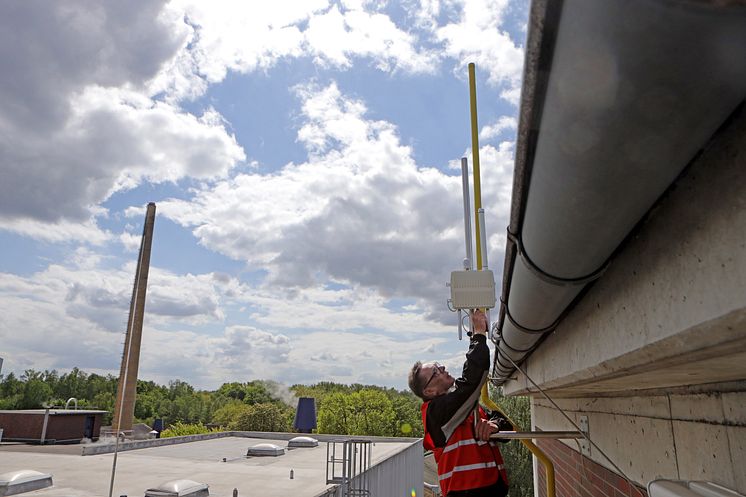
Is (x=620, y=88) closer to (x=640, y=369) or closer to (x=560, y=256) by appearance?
(x=560, y=256)

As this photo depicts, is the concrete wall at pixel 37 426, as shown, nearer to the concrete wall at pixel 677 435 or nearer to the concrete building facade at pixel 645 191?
the concrete wall at pixel 677 435

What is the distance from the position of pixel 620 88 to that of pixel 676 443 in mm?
1951

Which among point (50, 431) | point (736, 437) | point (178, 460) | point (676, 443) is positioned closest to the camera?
point (736, 437)

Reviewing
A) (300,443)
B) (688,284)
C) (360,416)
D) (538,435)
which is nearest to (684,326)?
(688,284)

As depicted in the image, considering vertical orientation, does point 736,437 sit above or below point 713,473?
above

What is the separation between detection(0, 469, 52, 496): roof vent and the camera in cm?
876

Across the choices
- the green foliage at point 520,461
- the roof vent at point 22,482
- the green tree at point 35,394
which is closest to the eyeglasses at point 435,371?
the roof vent at point 22,482

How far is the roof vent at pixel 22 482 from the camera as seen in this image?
28.7ft

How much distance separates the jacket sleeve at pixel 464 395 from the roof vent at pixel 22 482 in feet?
30.4

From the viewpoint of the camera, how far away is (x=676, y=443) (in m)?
2.09

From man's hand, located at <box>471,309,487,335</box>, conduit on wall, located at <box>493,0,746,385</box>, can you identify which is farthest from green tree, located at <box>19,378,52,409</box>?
conduit on wall, located at <box>493,0,746,385</box>

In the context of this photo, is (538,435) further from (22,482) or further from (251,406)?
(251,406)

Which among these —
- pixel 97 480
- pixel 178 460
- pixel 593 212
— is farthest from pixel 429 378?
pixel 178 460

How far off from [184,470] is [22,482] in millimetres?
4106
